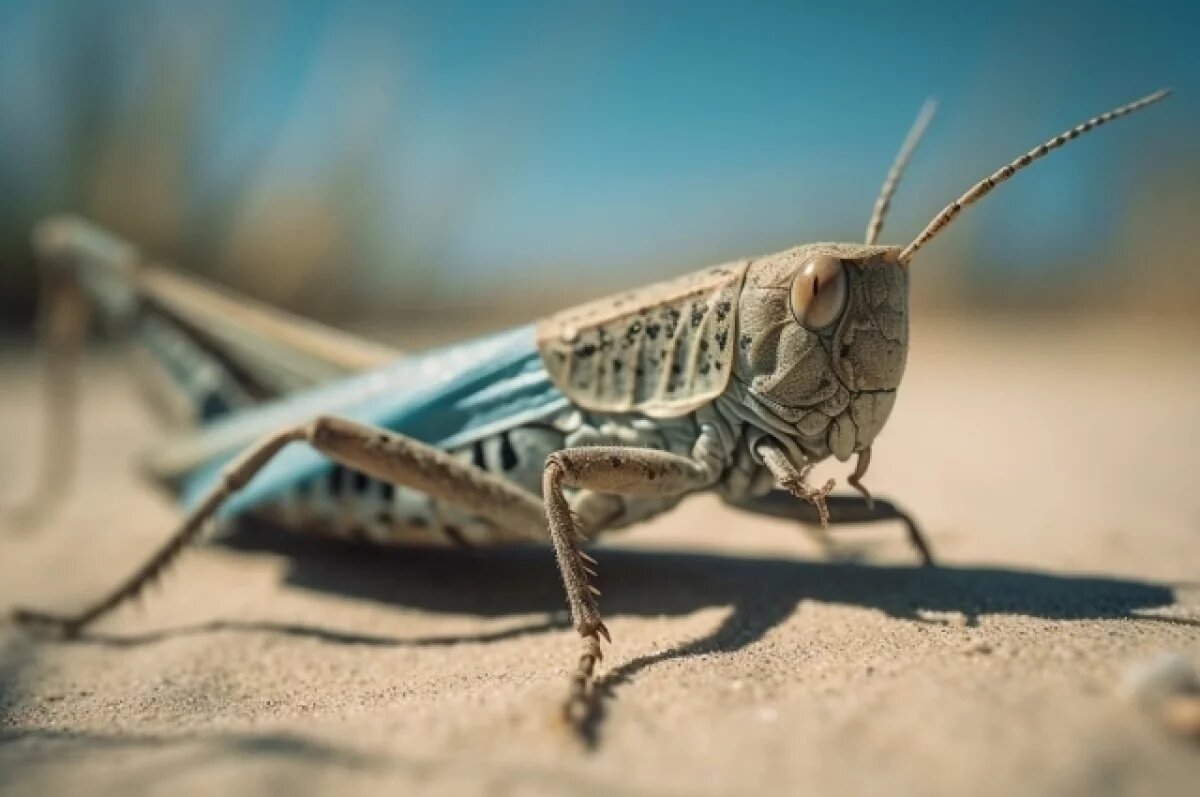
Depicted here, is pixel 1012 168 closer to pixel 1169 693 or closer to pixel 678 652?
pixel 1169 693

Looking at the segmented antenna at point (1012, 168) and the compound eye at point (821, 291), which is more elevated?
the segmented antenna at point (1012, 168)

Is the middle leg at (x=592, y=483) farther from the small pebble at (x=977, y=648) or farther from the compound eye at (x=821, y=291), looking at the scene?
the small pebble at (x=977, y=648)

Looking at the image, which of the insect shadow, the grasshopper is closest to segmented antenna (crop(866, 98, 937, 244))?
the grasshopper

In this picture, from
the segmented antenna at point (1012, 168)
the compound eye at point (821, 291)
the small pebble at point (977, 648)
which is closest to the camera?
the small pebble at point (977, 648)

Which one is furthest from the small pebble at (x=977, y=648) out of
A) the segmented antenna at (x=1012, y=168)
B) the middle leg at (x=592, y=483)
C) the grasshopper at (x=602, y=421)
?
the segmented antenna at (x=1012, y=168)

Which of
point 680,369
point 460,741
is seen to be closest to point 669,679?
point 460,741

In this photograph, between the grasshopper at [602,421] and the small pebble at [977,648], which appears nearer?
the small pebble at [977,648]

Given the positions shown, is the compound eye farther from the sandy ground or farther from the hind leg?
the hind leg
